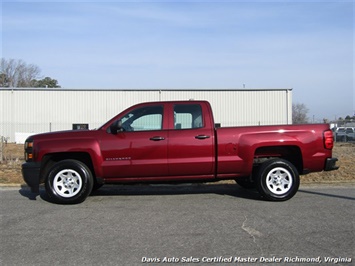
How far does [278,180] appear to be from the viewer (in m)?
7.26

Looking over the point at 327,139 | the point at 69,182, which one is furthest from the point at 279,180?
the point at 69,182

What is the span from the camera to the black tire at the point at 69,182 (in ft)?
23.3

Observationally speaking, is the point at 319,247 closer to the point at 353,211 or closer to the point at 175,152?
the point at 353,211

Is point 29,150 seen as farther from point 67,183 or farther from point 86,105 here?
point 86,105

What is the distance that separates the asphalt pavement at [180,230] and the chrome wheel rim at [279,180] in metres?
0.32

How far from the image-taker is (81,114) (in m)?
36.3

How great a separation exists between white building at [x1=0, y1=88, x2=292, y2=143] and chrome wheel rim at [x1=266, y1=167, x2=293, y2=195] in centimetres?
2862

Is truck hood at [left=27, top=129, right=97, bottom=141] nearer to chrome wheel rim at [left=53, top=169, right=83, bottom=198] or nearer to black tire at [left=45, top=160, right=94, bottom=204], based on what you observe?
black tire at [left=45, top=160, right=94, bottom=204]

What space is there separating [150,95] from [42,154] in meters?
29.5

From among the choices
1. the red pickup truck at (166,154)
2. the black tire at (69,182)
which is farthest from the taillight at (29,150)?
the black tire at (69,182)

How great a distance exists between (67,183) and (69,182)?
41 millimetres

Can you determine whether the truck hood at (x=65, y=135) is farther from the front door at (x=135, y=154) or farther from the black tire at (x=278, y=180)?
the black tire at (x=278, y=180)

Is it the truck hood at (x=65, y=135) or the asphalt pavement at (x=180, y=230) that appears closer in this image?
the asphalt pavement at (x=180, y=230)

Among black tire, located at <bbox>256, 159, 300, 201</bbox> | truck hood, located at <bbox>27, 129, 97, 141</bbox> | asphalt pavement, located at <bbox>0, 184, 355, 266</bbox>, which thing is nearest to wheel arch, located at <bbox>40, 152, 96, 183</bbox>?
truck hood, located at <bbox>27, 129, 97, 141</bbox>
